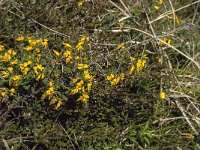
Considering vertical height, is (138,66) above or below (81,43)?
below

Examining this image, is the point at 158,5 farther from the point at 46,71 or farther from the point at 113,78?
the point at 46,71

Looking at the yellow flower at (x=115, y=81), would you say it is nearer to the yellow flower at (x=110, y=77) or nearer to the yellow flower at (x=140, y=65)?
the yellow flower at (x=110, y=77)

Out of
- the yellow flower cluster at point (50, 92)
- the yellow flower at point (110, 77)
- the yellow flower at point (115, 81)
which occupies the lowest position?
the yellow flower at point (115, 81)

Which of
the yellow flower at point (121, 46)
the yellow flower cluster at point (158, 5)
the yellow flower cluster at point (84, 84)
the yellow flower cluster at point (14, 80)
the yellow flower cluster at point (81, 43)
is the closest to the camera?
the yellow flower cluster at point (14, 80)

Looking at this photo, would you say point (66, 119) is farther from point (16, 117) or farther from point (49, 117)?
point (16, 117)

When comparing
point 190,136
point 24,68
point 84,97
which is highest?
point 24,68

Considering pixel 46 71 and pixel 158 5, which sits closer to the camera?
pixel 46 71

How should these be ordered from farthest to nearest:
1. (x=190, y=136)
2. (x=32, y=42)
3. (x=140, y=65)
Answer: (x=190, y=136), (x=140, y=65), (x=32, y=42)

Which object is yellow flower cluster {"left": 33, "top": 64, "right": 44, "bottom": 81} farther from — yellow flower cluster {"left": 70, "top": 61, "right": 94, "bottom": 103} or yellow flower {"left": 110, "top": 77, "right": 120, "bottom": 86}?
yellow flower {"left": 110, "top": 77, "right": 120, "bottom": 86}

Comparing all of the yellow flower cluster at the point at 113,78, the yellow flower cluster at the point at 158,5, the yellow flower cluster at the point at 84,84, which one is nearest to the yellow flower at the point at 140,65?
the yellow flower cluster at the point at 113,78

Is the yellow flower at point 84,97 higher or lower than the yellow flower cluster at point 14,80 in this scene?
lower

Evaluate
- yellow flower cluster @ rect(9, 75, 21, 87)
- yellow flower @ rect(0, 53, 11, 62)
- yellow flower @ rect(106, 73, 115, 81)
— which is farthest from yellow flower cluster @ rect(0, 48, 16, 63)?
yellow flower @ rect(106, 73, 115, 81)

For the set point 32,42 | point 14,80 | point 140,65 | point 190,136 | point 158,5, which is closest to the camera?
point 14,80

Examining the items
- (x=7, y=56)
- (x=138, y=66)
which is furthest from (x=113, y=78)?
(x=7, y=56)
